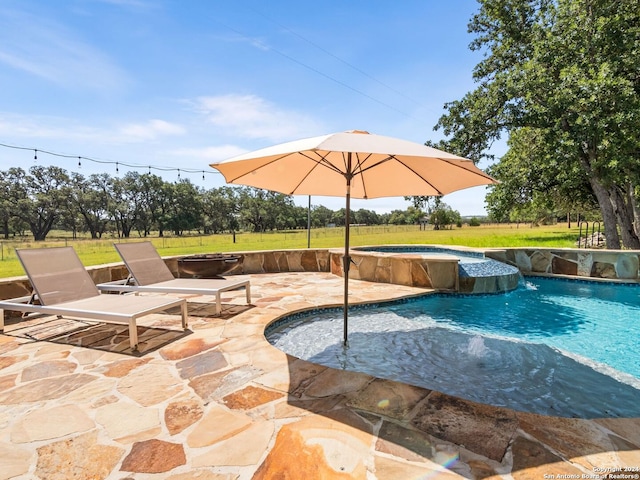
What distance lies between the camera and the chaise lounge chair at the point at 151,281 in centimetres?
454

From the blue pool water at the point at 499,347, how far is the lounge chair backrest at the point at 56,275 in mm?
2552

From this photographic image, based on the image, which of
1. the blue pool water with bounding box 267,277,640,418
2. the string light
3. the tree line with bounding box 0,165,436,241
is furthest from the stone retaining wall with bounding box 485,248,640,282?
the tree line with bounding box 0,165,436,241

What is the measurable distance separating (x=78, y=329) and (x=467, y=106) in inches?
529

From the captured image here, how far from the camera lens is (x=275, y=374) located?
2.63m

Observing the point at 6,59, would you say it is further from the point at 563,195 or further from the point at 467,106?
the point at 563,195

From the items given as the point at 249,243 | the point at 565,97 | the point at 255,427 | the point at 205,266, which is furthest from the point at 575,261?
the point at 249,243

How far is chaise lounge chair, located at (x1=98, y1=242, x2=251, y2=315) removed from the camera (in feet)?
14.9

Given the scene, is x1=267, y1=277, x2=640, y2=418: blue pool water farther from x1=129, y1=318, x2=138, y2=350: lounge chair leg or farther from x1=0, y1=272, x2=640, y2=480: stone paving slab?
x1=129, y1=318, x2=138, y2=350: lounge chair leg

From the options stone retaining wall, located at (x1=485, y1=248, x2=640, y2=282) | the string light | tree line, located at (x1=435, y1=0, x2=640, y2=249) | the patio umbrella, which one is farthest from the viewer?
the string light

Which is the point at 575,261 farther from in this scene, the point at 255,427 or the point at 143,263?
the point at 143,263

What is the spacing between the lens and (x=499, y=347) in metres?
3.98

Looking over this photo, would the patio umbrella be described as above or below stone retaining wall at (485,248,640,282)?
above

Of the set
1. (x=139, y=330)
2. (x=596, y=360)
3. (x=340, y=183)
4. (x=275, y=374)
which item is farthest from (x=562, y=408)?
(x=139, y=330)

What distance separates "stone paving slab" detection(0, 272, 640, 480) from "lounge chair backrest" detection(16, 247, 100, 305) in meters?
0.84
